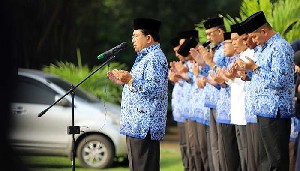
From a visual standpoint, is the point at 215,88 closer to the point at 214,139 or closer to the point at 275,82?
the point at 214,139

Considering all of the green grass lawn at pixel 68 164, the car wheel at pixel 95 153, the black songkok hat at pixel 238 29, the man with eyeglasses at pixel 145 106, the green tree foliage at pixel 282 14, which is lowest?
the green grass lawn at pixel 68 164

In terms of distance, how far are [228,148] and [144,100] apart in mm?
2082

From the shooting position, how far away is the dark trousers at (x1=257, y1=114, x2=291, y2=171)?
759 cm

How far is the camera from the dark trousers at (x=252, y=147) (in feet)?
26.8

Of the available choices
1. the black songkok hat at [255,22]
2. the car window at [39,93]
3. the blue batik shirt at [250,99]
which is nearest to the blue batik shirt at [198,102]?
the blue batik shirt at [250,99]

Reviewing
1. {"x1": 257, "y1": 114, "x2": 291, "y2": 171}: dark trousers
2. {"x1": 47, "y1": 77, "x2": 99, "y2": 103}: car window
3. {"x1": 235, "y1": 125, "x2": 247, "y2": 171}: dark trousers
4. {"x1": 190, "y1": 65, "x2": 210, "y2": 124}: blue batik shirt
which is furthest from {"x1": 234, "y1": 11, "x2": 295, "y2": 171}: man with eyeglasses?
{"x1": 47, "y1": 77, "x2": 99, "y2": 103}: car window

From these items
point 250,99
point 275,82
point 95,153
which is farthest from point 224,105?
point 95,153

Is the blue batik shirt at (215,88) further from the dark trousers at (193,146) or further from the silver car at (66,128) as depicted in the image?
the silver car at (66,128)

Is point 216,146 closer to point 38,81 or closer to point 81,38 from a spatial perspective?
point 38,81

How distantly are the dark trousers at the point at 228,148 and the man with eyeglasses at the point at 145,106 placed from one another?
172 cm

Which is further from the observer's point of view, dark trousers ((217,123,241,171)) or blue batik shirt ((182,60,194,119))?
blue batik shirt ((182,60,194,119))

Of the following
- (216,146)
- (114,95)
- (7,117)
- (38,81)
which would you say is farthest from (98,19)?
(7,117)

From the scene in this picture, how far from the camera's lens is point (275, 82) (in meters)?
7.58

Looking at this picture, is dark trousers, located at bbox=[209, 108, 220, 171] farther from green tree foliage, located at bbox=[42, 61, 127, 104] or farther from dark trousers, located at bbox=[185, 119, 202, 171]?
green tree foliage, located at bbox=[42, 61, 127, 104]
